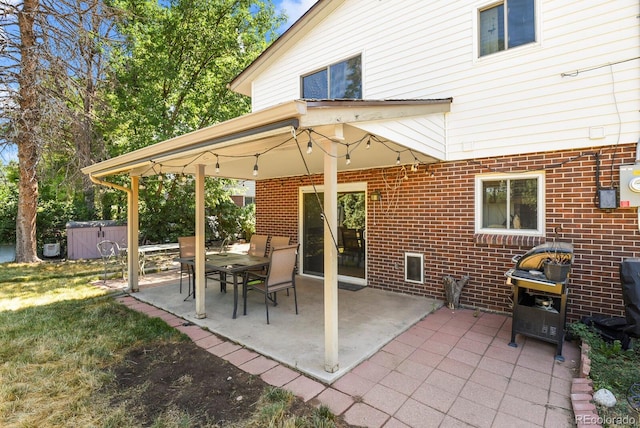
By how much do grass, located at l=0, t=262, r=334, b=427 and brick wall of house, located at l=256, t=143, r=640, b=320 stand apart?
11.8 ft

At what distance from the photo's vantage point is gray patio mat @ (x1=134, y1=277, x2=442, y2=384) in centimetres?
349

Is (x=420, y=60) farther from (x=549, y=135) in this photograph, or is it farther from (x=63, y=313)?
(x=63, y=313)

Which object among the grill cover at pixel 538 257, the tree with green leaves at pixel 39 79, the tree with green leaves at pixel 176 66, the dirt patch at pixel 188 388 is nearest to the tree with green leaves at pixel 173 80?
the tree with green leaves at pixel 176 66

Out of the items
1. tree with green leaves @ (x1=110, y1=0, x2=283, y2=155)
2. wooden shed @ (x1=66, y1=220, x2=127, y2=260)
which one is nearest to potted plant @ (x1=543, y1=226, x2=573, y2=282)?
tree with green leaves @ (x1=110, y1=0, x2=283, y2=155)

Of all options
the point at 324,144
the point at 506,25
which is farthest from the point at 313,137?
the point at 506,25

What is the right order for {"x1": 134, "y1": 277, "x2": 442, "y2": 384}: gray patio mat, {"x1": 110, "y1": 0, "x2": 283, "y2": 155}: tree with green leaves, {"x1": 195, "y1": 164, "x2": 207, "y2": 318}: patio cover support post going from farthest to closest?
1. {"x1": 110, "y1": 0, "x2": 283, "y2": 155}: tree with green leaves
2. {"x1": 195, "y1": 164, "x2": 207, "y2": 318}: patio cover support post
3. {"x1": 134, "y1": 277, "x2": 442, "y2": 384}: gray patio mat

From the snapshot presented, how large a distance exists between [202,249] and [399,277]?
3559 mm

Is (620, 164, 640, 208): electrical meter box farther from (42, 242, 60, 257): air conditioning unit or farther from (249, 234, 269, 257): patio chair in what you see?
(42, 242, 60, 257): air conditioning unit

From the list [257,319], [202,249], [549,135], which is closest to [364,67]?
[549,135]

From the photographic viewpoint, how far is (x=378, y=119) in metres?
3.23

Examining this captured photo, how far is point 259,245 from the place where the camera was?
6.98m

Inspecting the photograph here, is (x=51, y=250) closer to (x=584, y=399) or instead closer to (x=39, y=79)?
(x=39, y=79)

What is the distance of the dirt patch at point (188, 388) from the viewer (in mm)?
2578

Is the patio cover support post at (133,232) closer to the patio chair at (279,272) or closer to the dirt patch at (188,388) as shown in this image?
the patio chair at (279,272)
